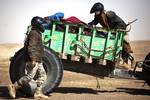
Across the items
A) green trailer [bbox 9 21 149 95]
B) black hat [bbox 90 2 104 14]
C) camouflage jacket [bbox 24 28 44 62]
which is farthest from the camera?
black hat [bbox 90 2 104 14]

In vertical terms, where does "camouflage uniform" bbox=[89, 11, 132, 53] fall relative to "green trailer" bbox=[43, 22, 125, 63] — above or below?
above

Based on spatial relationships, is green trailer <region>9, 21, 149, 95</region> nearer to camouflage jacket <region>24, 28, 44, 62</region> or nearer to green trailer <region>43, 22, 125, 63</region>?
green trailer <region>43, 22, 125, 63</region>

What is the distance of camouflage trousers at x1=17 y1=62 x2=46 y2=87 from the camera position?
1023 cm

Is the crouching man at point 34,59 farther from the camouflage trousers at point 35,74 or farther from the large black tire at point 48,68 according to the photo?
the large black tire at point 48,68

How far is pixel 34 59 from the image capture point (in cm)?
1020

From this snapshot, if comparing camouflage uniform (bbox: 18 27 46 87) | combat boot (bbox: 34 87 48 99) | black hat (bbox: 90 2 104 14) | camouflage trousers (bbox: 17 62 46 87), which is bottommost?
combat boot (bbox: 34 87 48 99)

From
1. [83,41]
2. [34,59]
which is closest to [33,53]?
[34,59]

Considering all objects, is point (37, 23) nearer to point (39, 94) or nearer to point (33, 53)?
point (33, 53)

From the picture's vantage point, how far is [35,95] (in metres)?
10.4

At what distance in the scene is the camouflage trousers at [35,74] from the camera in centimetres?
1023

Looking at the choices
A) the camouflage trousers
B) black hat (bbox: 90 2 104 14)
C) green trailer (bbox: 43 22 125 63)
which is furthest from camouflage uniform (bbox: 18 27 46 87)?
black hat (bbox: 90 2 104 14)

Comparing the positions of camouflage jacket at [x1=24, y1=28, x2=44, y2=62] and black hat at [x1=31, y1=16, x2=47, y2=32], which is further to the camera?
black hat at [x1=31, y1=16, x2=47, y2=32]

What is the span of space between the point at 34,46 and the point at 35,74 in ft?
2.43

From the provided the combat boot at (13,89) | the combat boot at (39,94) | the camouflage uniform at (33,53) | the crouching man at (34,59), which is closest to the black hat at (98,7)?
the crouching man at (34,59)
